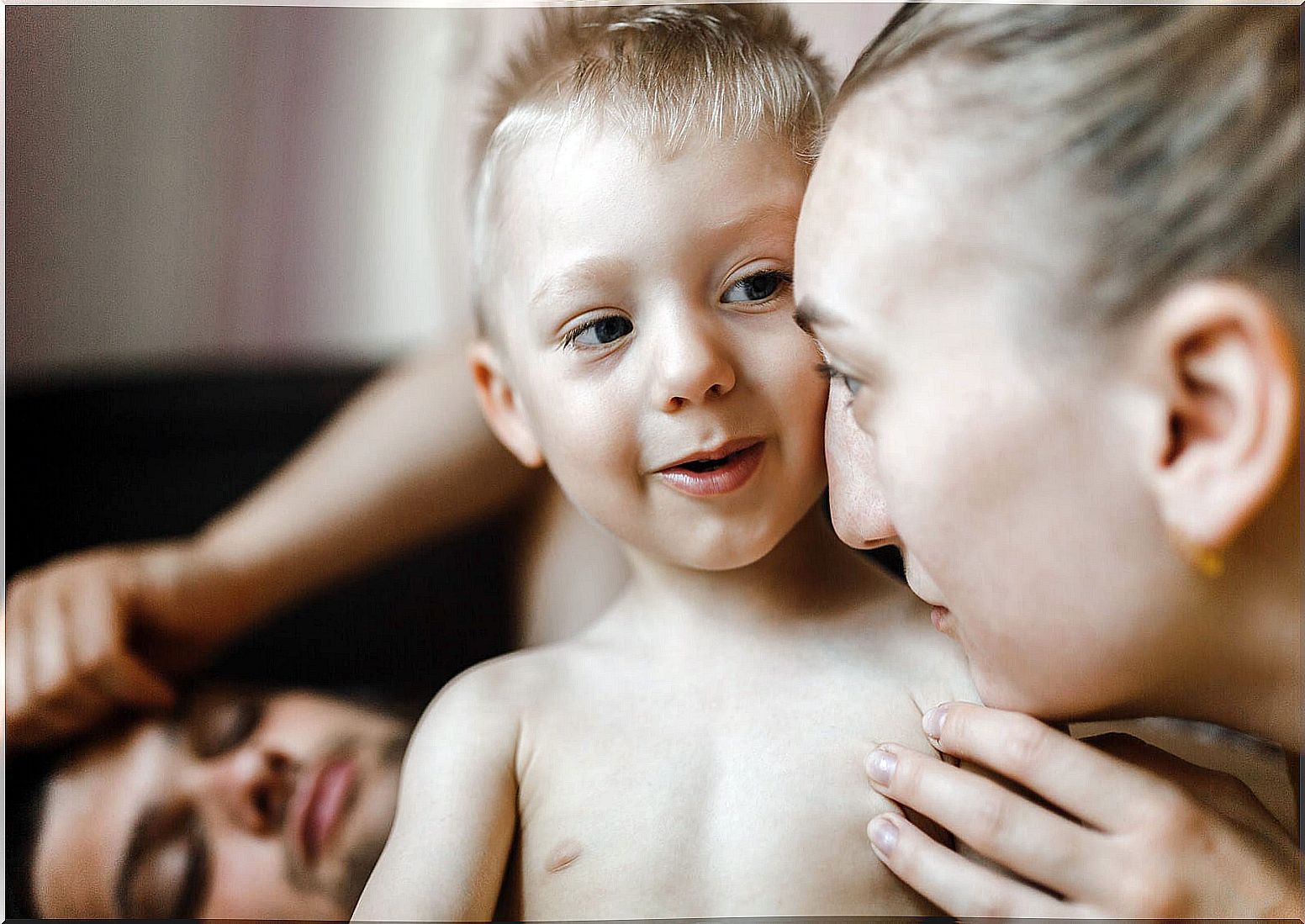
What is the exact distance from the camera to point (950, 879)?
25.8 inches

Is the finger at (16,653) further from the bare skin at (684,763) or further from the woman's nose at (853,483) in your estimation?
the woman's nose at (853,483)

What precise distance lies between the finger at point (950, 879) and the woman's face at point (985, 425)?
0.35 feet

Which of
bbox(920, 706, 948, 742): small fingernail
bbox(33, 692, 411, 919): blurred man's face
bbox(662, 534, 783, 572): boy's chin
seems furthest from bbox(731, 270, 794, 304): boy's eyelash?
bbox(33, 692, 411, 919): blurred man's face

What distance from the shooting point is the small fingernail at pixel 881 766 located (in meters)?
0.69

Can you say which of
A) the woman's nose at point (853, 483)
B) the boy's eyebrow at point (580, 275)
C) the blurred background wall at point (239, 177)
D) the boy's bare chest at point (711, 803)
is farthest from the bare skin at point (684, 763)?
the blurred background wall at point (239, 177)

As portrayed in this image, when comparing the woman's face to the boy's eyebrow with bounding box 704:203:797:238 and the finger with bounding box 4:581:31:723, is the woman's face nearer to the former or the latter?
the boy's eyebrow with bounding box 704:203:797:238

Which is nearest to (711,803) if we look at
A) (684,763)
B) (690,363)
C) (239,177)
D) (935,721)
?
(684,763)

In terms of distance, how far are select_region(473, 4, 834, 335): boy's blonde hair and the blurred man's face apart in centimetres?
37

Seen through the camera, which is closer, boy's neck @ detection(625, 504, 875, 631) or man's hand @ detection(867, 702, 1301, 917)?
man's hand @ detection(867, 702, 1301, 917)

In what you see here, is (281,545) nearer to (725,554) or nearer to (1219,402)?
(725,554)

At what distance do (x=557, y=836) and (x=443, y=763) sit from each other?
0.09 m

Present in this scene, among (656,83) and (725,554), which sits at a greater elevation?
(656,83)

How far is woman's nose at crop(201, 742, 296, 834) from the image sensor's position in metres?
0.86

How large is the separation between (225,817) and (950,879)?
1.75 feet
